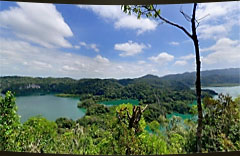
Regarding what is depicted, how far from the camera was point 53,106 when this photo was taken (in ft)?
12.3

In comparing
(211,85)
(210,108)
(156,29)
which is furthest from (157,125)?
(156,29)

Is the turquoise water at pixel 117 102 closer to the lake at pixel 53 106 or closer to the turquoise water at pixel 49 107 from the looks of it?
the lake at pixel 53 106

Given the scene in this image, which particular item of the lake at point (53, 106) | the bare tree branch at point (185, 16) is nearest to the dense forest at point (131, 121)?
the lake at point (53, 106)

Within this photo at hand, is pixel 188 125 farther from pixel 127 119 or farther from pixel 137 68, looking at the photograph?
pixel 137 68

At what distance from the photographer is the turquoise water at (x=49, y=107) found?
3361 mm

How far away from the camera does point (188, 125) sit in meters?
3.11

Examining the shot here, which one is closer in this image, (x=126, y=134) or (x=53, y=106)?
(x=126, y=134)

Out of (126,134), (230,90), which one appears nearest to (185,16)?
(230,90)

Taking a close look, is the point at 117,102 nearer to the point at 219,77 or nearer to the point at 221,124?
the point at 221,124

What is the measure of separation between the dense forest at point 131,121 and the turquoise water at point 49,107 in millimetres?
108

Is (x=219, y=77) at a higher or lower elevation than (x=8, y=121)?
higher

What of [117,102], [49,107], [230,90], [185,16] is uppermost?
[185,16]

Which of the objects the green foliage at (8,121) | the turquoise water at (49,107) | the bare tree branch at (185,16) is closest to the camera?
the green foliage at (8,121)

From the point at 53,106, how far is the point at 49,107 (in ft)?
0.28
